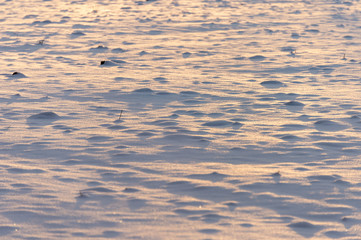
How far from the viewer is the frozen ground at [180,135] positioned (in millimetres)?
3861

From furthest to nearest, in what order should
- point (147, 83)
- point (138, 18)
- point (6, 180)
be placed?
point (138, 18), point (147, 83), point (6, 180)

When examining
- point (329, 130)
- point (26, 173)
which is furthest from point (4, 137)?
point (329, 130)

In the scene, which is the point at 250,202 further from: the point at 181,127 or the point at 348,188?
the point at 181,127

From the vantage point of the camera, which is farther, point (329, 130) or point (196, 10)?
point (196, 10)

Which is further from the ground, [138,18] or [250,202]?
[250,202]

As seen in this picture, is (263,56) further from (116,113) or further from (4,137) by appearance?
(4,137)

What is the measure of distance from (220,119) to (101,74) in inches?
106

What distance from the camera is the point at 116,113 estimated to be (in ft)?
20.7

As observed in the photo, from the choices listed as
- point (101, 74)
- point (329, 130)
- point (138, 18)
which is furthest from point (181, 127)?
point (138, 18)

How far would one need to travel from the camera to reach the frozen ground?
386 cm

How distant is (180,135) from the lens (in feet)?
18.1

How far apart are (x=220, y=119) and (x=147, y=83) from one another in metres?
1.83

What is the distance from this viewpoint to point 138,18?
13500 millimetres

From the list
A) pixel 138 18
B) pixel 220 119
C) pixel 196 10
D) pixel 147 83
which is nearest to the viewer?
pixel 220 119
